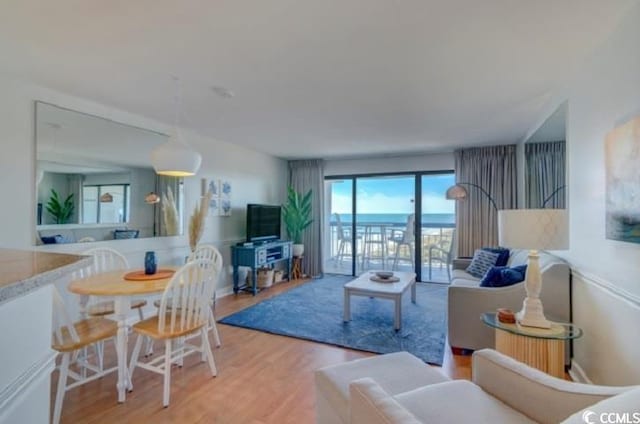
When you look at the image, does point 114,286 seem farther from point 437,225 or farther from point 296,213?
point 437,225

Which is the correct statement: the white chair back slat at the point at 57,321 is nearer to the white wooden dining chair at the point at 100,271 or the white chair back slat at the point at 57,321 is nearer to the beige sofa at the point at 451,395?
the white wooden dining chair at the point at 100,271

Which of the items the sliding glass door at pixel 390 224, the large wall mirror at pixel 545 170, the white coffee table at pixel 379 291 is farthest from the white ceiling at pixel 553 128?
the white coffee table at pixel 379 291

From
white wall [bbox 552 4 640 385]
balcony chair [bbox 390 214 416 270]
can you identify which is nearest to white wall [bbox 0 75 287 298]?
balcony chair [bbox 390 214 416 270]

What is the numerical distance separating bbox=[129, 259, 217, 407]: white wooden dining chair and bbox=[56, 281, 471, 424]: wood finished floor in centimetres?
13

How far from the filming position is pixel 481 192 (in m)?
5.21

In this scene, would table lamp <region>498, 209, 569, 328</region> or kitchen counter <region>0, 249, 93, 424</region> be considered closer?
kitchen counter <region>0, 249, 93, 424</region>

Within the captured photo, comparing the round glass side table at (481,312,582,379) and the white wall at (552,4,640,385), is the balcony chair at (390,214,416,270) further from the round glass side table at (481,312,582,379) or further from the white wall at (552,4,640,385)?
the round glass side table at (481,312,582,379)

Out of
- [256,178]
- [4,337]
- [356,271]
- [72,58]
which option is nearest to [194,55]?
[72,58]

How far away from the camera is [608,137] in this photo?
181cm

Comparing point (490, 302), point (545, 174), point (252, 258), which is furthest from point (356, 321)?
point (545, 174)

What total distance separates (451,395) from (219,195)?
4.11 m

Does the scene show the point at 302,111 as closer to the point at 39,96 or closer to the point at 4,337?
the point at 39,96

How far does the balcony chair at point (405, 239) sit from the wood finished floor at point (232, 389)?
10.1 feet

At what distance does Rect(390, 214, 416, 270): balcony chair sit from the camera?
582 centimetres
